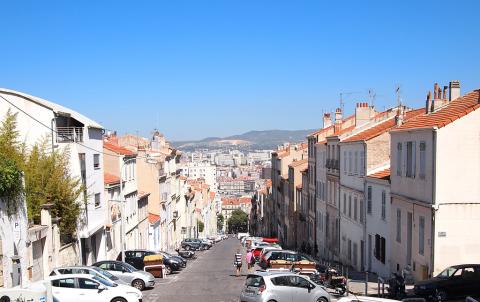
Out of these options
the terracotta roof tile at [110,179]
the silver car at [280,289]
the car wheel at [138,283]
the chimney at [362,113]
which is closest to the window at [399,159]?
the silver car at [280,289]

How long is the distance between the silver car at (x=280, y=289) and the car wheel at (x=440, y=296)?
3764mm

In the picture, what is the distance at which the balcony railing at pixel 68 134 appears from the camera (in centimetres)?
3556

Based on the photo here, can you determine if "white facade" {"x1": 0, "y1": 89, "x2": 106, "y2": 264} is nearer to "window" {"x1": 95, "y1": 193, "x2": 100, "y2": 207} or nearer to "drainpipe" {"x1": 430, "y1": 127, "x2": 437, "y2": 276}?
"window" {"x1": 95, "y1": 193, "x2": 100, "y2": 207}

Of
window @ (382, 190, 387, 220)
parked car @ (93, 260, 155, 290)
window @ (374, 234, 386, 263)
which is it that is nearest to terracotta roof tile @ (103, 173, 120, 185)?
parked car @ (93, 260, 155, 290)

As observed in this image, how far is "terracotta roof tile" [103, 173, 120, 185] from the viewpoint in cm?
4332

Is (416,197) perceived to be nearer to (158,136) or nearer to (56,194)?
(56,194)

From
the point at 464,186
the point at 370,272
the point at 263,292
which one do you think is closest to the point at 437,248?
the point at 464,186

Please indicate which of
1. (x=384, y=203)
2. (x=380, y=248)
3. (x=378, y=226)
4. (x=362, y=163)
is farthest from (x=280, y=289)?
(x=362, y=163)

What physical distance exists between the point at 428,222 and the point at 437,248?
46.8 inches

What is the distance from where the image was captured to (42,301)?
16.6m

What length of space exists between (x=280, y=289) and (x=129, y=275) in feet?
36.6

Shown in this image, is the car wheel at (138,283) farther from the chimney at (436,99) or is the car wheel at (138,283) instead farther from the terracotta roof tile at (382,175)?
the chimney at (436,99)

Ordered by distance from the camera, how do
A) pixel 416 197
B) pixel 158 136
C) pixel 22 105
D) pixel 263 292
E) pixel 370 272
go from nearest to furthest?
1. pixel 263 292
2. pixel 416 197
3. pixel 22 105
4. pixel 370 272
5. pixel 158 136

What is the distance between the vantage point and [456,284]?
2234cm
